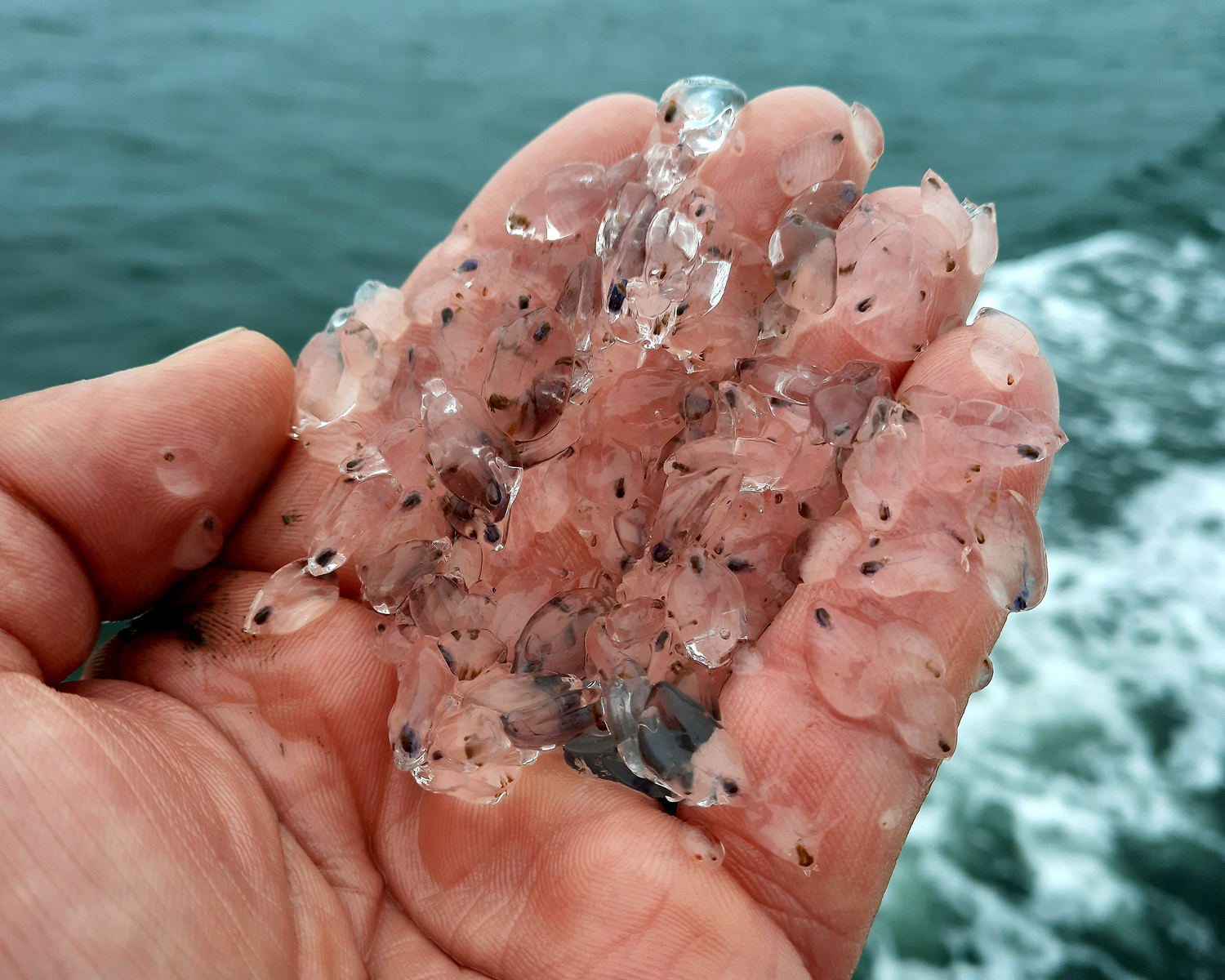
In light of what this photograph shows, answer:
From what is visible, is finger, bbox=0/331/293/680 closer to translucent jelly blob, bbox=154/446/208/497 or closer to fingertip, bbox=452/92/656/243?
translucent jelly blob, bbox=154/446/208/497

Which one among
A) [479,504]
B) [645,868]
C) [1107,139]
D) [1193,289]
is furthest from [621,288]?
[1107,139]

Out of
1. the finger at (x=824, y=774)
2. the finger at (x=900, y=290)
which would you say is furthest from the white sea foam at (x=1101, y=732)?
the finger at (x=900, y=290)

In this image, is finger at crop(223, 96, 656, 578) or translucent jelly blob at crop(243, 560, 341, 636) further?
finger at crop(223, 96, 656, 578)

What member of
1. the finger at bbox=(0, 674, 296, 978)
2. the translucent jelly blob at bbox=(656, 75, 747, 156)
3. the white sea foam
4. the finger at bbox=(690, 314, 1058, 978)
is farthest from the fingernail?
the white sea foam

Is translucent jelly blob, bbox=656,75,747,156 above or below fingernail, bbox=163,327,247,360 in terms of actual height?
above

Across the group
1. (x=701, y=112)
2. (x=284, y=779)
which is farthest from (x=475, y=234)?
(x=284, y=779)

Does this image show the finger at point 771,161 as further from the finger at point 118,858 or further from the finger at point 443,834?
the finger at point 118,858

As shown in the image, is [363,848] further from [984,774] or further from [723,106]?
[984,774]

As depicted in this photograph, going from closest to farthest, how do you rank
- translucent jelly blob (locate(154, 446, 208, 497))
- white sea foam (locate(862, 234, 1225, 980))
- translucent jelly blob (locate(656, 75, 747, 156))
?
1. translucent jelly blob (locate(154, 446, 208, 497))
2. translucent jelly blob (locate(656, 75, 747, 156))
3. white sea foam (locate(862, 234, 1225, 980))

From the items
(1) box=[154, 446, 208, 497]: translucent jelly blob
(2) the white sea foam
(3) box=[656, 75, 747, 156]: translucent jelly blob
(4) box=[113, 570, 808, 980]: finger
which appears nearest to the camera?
(4) box=[113, 570, 808, 980]: finger
